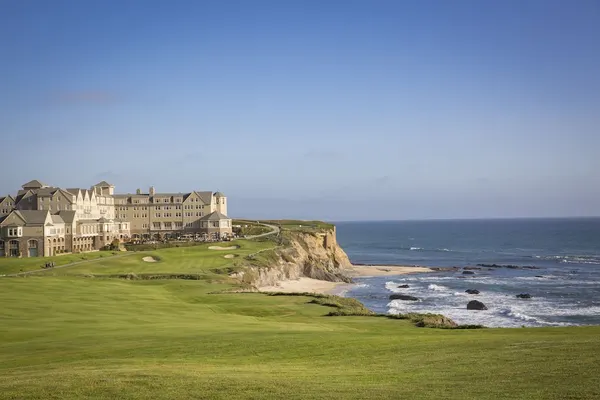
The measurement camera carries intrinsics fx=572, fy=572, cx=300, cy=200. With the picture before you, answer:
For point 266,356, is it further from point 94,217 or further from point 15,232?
point 94,217

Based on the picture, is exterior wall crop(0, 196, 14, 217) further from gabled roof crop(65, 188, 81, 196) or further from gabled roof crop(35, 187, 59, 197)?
gabled roof crop(65, 188, 81, 196)

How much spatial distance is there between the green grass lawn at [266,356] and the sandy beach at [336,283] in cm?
3754

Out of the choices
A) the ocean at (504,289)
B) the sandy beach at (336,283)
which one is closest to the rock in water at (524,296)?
the ocean at (504,289)

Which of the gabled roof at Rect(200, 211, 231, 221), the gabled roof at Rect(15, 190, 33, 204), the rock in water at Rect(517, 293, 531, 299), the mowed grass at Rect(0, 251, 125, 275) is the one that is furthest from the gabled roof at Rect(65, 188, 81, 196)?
the rock in water at Rect(517, 293, 531, 299)

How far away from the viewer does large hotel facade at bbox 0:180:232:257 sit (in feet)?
283

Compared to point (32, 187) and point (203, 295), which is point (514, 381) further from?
point (32, 187)

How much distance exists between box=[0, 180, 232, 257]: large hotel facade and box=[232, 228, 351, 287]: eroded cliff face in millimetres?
16535

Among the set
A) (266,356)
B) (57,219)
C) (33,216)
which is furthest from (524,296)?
(33,216)

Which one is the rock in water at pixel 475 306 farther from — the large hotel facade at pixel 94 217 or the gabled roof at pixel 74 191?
the gabled roof at pixel 74 191

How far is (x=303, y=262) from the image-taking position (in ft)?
330

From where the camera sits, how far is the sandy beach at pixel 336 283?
8112 cm

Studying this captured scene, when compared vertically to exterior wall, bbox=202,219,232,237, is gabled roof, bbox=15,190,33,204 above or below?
above

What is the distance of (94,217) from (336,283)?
4735cm

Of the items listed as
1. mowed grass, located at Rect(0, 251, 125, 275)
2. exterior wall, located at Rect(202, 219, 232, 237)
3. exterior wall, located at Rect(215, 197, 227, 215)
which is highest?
exterior wall, located at Rect(215, 197, 227, 215)
